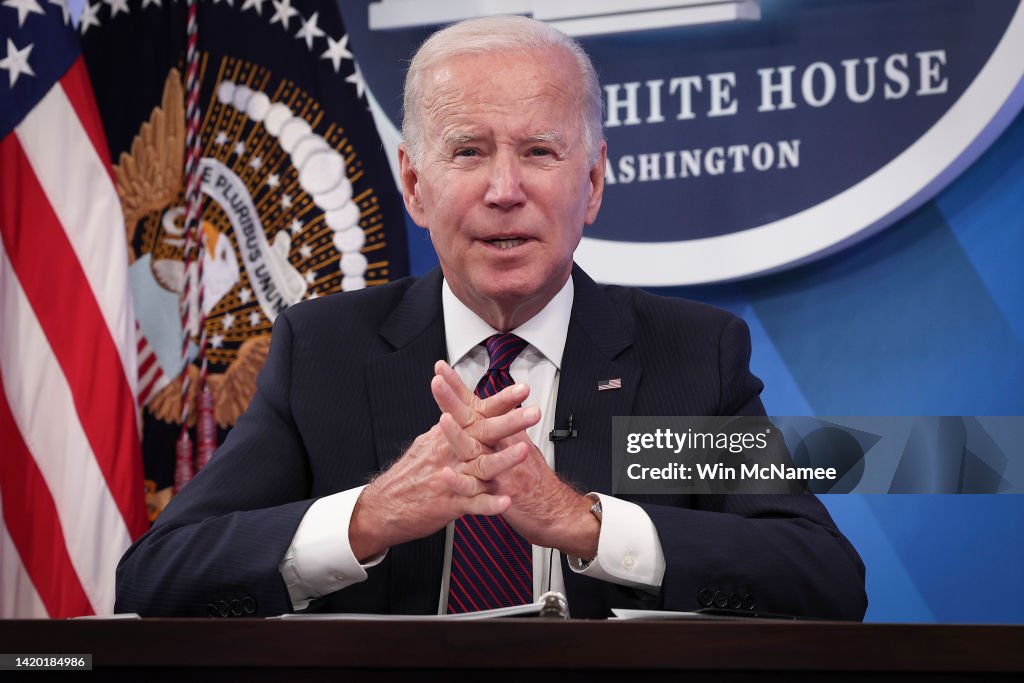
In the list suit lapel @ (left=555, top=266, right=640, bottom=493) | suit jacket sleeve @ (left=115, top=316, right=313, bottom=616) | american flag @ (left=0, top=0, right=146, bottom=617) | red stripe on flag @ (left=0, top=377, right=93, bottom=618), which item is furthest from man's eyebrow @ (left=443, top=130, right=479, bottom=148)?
red stripe on flag @ (left=0, top=377, right=93, bottom=618)

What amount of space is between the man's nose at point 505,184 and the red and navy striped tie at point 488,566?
57 centimetres

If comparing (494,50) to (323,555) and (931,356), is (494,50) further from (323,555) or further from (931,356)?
(931,356)

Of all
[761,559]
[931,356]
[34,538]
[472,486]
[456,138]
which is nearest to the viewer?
[472,486]

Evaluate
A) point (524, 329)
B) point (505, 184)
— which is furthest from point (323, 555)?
point (505, 184)

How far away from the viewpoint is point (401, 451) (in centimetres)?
195

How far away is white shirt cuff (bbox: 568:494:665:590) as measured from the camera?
1.63 meters

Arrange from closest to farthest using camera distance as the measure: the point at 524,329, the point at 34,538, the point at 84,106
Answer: the point at 524,329, the point at 34,538, the point at 84,106

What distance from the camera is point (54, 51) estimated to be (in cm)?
318

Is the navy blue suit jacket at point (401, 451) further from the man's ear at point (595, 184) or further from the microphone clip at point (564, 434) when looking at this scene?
the man's ear at point (595, 184)

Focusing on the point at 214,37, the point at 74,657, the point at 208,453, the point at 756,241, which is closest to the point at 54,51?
the point at 214,37

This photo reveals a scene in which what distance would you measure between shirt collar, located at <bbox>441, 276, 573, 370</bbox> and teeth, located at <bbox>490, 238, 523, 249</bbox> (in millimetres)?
189

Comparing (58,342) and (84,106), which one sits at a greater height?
(84,106)

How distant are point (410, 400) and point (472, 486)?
1.53 ft

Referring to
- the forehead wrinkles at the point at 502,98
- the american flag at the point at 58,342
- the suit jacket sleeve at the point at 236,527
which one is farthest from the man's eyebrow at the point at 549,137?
the american flag at the point at 58,342
